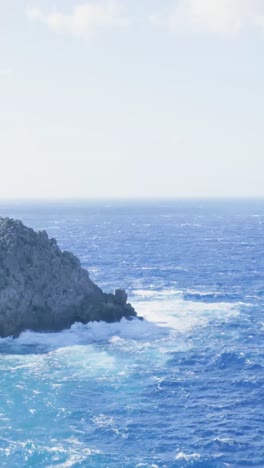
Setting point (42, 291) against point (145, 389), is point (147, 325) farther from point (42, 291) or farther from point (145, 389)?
point (145, 389)

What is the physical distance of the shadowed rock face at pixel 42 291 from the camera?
8544 centimetres

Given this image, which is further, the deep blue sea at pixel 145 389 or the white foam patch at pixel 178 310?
the white foam patch at pixel 178 310

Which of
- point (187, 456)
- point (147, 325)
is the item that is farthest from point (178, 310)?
point (187, 456)

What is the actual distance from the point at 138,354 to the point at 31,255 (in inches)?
1111

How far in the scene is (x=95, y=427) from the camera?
183ft

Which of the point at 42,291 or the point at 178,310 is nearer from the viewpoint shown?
the point at 42,291

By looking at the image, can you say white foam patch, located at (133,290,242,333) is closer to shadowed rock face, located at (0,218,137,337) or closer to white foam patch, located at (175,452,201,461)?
shadowed rock face, located at (0,218,137,337)

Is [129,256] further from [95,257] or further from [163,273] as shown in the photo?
[163,273]

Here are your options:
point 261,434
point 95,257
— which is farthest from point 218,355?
point 95,257

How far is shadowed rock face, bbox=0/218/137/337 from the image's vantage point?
85.4 metres

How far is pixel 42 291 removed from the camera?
8894 centimetres

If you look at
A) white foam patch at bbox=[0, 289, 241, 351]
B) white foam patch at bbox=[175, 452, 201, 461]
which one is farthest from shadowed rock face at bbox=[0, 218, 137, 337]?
white foam patch at bbox=[175, 452, 201, 461]

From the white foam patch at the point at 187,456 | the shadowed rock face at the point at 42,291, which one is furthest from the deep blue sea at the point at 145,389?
the shadowed rock face at the point at 42,291

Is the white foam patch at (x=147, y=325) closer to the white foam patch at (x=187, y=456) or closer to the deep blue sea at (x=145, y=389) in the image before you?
the deep blue sea at (x=145, y=389)
